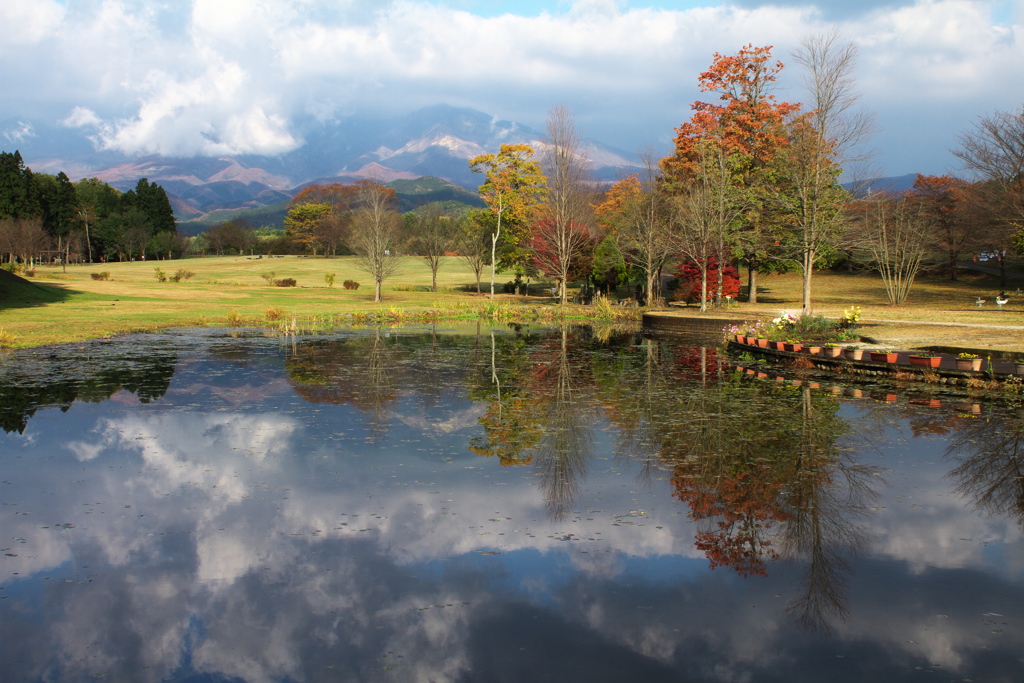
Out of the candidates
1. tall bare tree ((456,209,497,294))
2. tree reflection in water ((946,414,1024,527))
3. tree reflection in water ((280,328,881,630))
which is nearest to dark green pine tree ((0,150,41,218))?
tall bare tree ((456,209,497,294))

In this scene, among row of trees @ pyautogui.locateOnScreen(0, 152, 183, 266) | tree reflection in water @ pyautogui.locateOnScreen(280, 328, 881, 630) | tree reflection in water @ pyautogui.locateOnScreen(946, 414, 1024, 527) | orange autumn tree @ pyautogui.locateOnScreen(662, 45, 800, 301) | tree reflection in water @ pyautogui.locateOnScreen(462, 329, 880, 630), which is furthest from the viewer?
row of trees @ pyautogui.locateOnScreen(0, 152, 183, 266)

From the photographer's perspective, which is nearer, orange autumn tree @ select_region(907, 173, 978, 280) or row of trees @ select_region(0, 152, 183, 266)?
orange autumn tree @ select_region(907, 173, 978, 280)

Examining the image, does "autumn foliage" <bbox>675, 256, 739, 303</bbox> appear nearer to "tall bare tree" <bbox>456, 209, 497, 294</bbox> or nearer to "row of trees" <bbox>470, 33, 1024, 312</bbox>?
"row of trees" <bbox>470, 33, 1024, 312</bbox>

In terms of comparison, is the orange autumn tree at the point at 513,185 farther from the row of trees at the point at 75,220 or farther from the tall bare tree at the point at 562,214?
the row of trees at the point at 75,220

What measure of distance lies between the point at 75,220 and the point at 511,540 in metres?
101

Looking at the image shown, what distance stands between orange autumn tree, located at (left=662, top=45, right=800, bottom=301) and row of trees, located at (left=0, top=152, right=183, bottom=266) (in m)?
60.7

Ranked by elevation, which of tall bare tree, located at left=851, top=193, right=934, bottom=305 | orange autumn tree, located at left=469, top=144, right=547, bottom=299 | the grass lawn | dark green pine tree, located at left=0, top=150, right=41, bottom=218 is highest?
dark green pine tree, located at left=0, top=150, right=41, bottom=218

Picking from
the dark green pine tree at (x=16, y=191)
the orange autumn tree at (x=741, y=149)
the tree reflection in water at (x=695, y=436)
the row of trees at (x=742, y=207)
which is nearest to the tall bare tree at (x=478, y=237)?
the row of trees at (x=742, y=207)

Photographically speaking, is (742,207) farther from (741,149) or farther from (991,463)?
(991,463)

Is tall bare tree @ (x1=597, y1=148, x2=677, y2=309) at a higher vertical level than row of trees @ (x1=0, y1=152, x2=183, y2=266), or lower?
lower

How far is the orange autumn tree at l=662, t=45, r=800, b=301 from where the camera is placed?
3812 cm

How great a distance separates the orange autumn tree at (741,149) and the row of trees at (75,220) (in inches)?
2391

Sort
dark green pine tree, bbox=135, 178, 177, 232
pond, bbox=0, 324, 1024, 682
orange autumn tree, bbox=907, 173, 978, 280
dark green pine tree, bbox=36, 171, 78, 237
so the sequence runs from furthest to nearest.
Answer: dark green pine tree, bbox=135, 178, 177, 232 → dark green pine tree, bbox=36, 171, 78, 237 → orange autumn tree, bbox=907, 173, 978, 280 → pond, bbox=0, 324, 1024, 682

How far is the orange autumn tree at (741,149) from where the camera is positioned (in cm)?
3812
